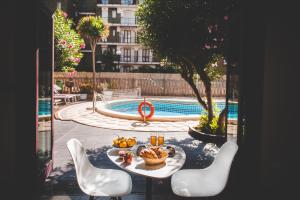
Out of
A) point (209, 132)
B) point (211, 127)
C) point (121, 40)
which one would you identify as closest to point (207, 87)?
point (211, 127)

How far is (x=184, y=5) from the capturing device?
7.21 m

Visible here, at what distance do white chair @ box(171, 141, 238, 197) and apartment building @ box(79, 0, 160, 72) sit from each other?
29736 millimetres

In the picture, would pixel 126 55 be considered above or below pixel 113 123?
above

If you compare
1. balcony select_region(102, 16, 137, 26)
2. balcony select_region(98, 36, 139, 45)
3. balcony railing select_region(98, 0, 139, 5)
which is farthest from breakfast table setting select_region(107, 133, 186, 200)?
balcony railing select_region(98, 0, 139, 5)

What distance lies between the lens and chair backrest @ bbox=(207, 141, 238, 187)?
3.37 metres

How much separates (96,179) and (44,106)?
1976mm

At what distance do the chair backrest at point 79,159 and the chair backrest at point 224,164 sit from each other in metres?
1.58

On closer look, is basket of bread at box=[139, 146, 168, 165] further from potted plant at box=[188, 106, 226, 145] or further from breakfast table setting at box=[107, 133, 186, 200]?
potted plant at box=[188, 106, 226, 145]

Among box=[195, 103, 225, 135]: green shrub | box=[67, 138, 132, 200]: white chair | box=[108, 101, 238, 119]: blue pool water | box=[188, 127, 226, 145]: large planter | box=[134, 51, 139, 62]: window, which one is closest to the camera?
box=[67, 138, 132, 200]: white chair

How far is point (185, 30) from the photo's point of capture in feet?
23.9

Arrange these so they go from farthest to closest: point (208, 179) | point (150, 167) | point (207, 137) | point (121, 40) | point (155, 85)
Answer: point (121, 40) < point (155, 85) < point (207, 137) < point (208, 179) < point (150, 167)

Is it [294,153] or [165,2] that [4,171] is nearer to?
[294,153]

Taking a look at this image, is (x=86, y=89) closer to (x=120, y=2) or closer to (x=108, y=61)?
(x=108, y=61)

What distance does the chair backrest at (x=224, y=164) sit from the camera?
11.1 ft
